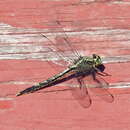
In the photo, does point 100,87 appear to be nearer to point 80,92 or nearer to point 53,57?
point 80,92

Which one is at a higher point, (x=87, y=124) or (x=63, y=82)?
(x=63, y=82)

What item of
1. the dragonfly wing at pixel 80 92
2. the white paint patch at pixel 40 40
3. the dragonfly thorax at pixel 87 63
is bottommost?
the dragonfly wing at pixel 80 92

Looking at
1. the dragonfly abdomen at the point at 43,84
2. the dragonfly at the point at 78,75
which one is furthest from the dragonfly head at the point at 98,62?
the dragonfly abdomen at the point at 43,84

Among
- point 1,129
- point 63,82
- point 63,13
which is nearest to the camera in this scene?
point 1,129

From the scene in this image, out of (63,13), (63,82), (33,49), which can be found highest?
(63,13)

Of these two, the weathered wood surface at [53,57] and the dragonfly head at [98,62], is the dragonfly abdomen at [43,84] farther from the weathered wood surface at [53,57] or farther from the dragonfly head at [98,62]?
the dragonfly head at [98,62]

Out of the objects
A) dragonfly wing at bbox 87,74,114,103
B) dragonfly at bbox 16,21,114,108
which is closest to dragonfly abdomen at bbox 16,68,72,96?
dragonfly at bbox 16,21,114,108

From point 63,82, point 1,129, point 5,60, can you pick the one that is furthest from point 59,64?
point 1,129

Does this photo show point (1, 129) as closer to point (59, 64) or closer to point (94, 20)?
point (59, 64)
